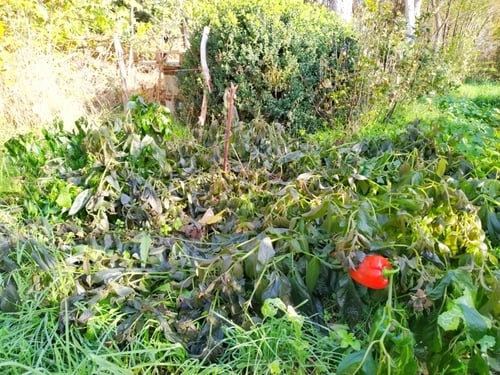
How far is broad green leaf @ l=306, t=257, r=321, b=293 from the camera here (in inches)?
57.6

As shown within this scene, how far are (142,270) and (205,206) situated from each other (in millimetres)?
693

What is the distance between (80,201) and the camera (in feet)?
7.22

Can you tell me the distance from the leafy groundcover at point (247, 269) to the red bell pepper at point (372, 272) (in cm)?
4

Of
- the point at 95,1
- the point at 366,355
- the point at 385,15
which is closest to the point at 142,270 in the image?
the point at 366,355

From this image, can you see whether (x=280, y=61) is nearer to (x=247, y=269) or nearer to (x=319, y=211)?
(x=319, y=211)

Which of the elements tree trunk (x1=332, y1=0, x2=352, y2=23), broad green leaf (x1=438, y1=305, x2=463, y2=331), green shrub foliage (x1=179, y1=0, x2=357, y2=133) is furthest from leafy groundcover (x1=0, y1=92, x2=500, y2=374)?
tree trunk (x1=332, y1=0, x2=352, y2=23)

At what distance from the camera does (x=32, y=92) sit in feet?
15.5

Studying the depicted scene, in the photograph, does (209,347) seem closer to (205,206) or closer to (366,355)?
(366,355)

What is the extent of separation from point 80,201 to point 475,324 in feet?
6.00

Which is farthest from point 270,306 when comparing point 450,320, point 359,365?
point 450,320

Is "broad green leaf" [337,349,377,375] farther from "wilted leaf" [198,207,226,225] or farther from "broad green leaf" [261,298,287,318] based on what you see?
"wilted leaf" [198,207,226,225]

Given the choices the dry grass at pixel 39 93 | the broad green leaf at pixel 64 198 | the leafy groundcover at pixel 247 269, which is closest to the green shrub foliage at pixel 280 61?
the dry grass at pixel 39 93

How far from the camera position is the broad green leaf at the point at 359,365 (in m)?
1.09

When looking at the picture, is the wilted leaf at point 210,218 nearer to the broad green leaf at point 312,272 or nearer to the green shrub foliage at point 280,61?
the broad green leaf at point 312,272
